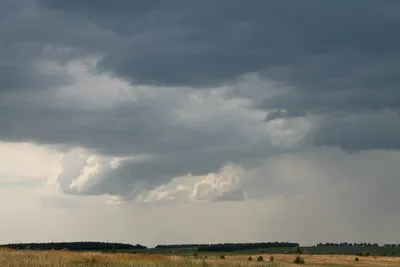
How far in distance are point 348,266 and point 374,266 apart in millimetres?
4073

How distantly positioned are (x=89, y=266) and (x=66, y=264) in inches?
67.0

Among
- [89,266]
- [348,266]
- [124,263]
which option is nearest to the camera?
[89,266]

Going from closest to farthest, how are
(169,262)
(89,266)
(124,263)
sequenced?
(89,266) → (124,263) → (169,262)

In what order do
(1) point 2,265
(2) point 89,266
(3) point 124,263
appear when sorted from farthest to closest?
1. (3) point 124,263
2. (2) point 89,266
3. (1) point 2,265

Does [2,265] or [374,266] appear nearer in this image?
[2,265]

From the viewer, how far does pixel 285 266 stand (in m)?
60.6

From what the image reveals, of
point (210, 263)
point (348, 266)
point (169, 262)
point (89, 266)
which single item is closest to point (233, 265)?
point (210, 263)

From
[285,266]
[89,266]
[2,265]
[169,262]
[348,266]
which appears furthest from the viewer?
[348,266]

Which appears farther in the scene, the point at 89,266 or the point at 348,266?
the point at 348,266

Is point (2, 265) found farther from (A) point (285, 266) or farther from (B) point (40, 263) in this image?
(A) point (285, 266)

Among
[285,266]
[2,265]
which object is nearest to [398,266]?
[285,266]

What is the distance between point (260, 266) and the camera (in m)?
57.5

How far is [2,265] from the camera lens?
4100 cm

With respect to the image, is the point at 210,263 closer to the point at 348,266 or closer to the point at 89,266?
the point at 89,266
